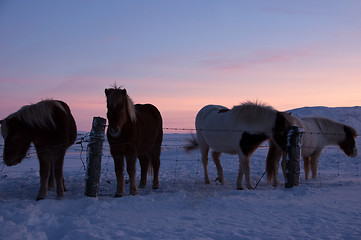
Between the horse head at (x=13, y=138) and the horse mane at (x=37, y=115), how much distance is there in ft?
0.39

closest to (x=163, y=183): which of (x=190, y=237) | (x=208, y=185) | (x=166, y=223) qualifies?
(x=208, y=185)

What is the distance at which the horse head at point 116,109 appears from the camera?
5.32m

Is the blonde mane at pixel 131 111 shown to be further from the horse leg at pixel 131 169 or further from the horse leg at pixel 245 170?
the horse leg at pixel 245 170

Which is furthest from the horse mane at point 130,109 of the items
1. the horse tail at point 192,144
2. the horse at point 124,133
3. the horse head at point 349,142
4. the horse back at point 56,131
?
the horse head at point 349,142

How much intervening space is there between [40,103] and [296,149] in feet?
16.5

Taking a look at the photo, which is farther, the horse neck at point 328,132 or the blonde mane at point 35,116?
the horse neck at point 328,132

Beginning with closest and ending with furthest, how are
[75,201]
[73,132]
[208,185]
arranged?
[75,201] < [73,132] < [208,185]

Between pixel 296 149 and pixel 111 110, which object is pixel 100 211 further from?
pixel 296 149

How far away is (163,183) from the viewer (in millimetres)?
7656

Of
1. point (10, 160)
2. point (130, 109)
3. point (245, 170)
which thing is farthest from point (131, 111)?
point (245, 170)

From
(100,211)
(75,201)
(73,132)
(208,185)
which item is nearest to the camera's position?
(100,211)

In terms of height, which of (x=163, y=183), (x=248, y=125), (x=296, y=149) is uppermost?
(x=248, y=125)

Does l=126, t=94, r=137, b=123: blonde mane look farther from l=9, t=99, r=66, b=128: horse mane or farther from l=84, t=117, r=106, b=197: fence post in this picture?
l=9, t=99, r=66, b=128: horse mane

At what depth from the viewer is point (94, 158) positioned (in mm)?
5281
